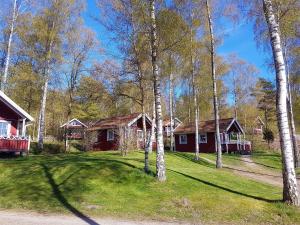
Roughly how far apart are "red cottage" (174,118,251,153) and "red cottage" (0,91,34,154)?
72.7 ft

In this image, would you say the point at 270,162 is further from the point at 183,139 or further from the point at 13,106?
the point at 13,106

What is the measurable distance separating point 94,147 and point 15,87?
1196 cm

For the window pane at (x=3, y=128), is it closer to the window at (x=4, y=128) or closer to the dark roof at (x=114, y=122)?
the window at (x=4, y=128)

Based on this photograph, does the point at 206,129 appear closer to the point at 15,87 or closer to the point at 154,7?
the point at 15,87

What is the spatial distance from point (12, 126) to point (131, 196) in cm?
1777

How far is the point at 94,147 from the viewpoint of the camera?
1598 inches

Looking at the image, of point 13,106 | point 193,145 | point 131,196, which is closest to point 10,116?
point 13,106

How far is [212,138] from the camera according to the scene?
4206cm

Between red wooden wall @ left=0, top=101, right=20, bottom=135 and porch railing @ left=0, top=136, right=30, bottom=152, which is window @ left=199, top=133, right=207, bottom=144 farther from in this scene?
porch railing @ left=0, top=136, right=30, bottom=152

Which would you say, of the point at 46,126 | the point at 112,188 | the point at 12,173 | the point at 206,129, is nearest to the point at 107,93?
the point at 12,173

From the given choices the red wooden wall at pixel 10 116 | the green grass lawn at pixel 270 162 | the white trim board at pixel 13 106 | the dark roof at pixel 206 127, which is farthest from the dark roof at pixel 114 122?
the green grass lawn at pixel 270 162

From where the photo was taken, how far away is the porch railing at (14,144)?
79.8ft

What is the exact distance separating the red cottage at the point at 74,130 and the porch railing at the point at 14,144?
308 inches

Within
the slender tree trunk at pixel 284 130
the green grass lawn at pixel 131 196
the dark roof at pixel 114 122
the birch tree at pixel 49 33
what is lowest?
the green grass lawn at pixel 131 196
